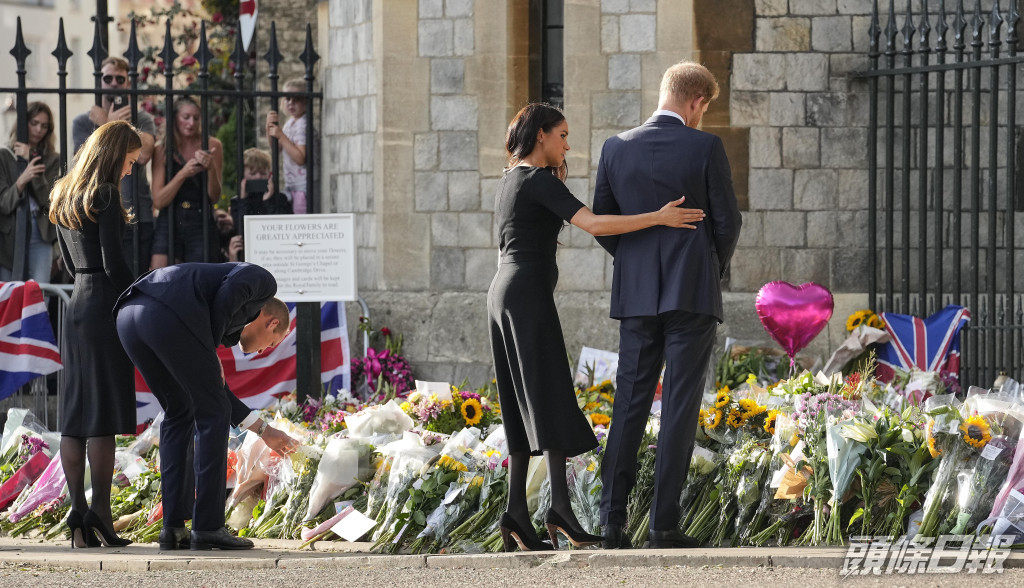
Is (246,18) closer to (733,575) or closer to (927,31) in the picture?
(927,31)

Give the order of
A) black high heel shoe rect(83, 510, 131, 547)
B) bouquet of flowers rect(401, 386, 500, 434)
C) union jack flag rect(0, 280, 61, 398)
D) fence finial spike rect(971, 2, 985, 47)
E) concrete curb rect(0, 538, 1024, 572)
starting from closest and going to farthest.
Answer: concrete curb rect(0, 538, 1024, 572), black high heel shoe rect(83, 510, 131, 547), bouquet of flowers rect(401, 386, 500, 434), union jack flag rect(0, 280, 61, 398), fence finial spike rect(971, 2, 985, 47)

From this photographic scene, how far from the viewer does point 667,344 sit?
5.34m

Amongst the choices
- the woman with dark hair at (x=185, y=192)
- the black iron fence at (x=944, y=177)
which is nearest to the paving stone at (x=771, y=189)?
the black iron fence at (x=944, y=177)

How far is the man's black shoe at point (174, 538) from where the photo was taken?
5531mm

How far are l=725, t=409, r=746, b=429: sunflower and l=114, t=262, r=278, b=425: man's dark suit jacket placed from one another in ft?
6.41

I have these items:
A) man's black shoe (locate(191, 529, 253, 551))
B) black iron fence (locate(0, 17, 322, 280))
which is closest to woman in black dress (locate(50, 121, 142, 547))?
man's black shoe (locate(191, 529, 253, 551))

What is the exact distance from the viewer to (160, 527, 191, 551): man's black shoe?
553cm

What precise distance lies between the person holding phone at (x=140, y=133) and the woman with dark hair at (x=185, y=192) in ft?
0.26

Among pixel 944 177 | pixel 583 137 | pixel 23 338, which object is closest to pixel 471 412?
pixel 23 338

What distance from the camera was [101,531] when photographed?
5691mm

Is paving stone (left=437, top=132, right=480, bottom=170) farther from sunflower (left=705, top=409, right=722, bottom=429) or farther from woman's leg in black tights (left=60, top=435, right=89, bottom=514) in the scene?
woman's leg in black tights (left=60, top=435, right=89, bottom=514)

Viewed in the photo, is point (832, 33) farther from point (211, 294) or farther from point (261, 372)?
point (211, 294)

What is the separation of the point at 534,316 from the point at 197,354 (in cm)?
128

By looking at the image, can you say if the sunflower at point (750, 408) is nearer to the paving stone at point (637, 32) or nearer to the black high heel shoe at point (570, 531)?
the black high heel shoe at point (570, 531)
